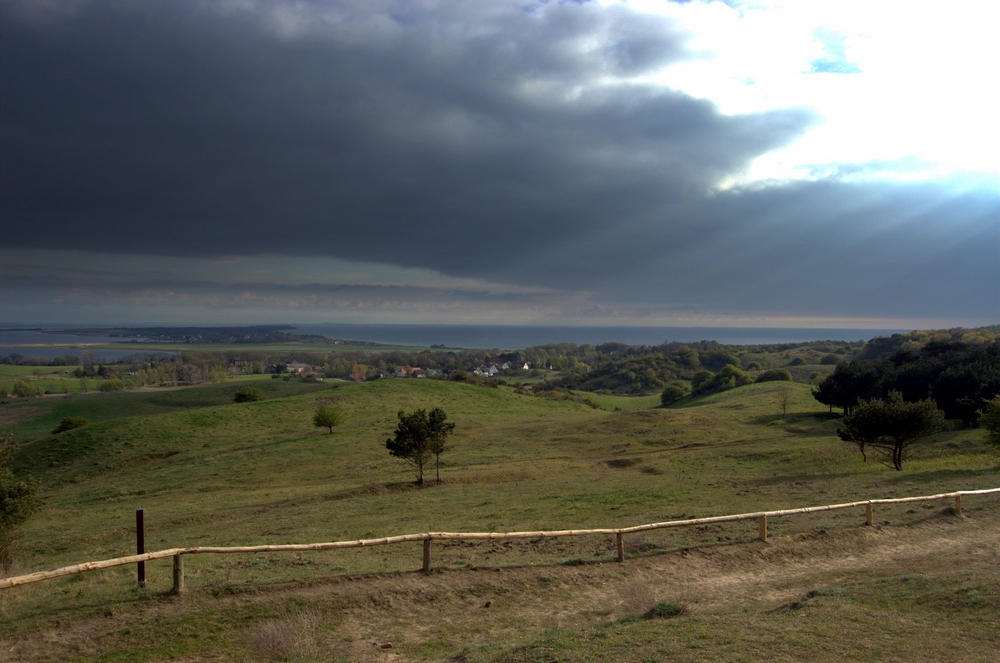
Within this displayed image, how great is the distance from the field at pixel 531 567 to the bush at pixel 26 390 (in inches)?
3309

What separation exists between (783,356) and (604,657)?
215 metres

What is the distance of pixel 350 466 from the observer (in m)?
37.1

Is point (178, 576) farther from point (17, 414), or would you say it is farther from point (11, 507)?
point (17, 414)

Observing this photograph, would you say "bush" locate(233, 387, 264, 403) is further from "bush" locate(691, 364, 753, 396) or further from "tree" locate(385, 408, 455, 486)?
"bush" locate(691, 364, 753, 396)

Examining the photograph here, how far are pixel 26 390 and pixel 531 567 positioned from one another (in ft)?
416

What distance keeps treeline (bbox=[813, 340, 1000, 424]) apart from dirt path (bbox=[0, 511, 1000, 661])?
4244cm

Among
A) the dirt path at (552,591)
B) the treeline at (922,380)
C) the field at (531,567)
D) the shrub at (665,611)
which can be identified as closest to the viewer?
the field at (531,567)

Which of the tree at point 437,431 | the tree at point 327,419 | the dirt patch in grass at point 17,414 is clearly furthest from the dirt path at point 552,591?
the dirt patch in grass at point 17,414

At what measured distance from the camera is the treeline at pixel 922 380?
47.7 m

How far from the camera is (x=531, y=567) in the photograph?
12.1 meters

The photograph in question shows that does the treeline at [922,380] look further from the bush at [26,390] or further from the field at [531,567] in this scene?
the bush at [26,390]

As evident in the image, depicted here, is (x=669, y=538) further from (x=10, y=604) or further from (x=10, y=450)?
(x=10, y=450)

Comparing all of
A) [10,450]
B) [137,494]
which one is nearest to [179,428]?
[137,494]

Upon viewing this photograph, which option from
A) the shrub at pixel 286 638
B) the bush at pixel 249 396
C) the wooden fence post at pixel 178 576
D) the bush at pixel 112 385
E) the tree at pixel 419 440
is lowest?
the bush at pixel 112 385
